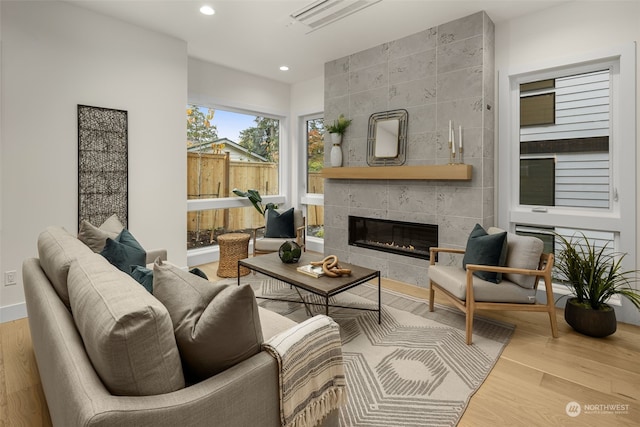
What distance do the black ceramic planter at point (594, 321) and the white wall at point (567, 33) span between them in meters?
0.50

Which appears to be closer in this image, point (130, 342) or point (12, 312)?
point (130, 342)

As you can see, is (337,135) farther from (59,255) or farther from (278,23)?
(59,255)

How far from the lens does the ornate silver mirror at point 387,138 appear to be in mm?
3836

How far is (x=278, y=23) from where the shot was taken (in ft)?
11.3

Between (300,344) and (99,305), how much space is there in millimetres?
671

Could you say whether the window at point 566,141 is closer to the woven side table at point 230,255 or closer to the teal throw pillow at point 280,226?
the teal throw pillow at point 280,226

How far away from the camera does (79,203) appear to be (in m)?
3.12

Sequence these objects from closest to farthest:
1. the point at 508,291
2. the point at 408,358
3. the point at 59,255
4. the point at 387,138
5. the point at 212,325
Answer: the point at 212,325 → the point at 59,255 → the point at 408,358 → the point at 508,291 → the point at 387,138

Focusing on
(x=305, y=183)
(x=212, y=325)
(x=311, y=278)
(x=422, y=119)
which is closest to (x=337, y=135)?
(x=422, y=119)

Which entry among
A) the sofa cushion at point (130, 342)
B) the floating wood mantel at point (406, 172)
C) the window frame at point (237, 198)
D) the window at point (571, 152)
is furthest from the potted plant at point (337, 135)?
the sofa cushion at point (130, 342)

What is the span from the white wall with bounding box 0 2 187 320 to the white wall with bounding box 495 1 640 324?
355 cm

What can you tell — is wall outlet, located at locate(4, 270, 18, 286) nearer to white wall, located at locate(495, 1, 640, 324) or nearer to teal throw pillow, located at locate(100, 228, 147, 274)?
teal throw pillow, located at locate(100, 228, 147, 274)

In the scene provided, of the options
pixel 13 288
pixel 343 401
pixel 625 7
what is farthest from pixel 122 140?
pixel 625 7
